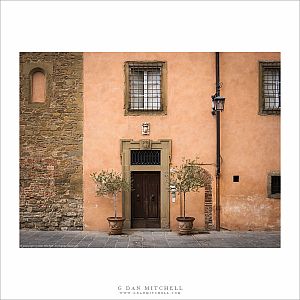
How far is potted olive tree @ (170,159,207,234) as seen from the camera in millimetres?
9219

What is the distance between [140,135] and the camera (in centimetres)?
972

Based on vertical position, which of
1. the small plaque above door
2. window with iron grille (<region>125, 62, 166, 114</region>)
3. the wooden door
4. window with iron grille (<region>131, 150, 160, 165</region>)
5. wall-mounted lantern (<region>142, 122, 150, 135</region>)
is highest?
window with iron grille (<region>125, 62, 166, 114</region>)

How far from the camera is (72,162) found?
9.74 metres

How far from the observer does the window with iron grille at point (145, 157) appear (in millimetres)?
9789

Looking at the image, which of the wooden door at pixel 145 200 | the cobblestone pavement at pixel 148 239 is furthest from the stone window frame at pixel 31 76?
the cobblestone pavement at pixel 148 239

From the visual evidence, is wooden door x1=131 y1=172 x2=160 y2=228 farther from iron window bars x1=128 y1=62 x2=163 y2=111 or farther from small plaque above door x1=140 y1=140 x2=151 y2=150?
iron window bars x1=128 y1=62 x2=163 y2=111

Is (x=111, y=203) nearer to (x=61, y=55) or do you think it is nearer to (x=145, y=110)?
(x=145, y=110)

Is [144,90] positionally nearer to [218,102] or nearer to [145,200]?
[218,102]

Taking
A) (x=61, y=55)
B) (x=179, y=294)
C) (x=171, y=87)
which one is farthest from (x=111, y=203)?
(x=179, y=294)

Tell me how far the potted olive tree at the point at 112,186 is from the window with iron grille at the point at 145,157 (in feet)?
2.10

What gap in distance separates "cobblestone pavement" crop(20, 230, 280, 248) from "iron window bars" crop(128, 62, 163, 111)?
3280mm

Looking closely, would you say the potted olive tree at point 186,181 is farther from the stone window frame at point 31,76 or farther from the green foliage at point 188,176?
the stone window frame at point 31,76

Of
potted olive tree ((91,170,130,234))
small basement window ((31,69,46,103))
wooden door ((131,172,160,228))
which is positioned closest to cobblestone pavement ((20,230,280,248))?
potted olive tree ((91,170,130,234))

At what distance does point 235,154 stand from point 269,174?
1011mm
